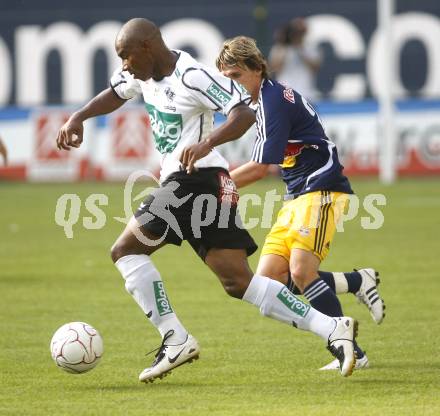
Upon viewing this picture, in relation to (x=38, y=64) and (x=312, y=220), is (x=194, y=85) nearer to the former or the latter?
(x=312, y=220)

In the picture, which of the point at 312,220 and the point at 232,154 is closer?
the point at 312,220

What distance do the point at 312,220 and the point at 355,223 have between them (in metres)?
10.2

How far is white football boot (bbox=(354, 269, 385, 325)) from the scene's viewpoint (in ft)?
26.8

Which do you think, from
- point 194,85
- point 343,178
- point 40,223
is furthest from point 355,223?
point 194,85

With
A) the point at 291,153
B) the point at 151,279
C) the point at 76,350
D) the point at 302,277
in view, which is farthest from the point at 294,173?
the point at 76,350

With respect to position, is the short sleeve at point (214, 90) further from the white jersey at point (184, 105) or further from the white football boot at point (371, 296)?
the white football boot at point (371, 296)

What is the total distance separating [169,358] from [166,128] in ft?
4.37

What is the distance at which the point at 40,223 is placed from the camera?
1775 cm

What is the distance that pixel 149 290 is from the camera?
7.05 meters

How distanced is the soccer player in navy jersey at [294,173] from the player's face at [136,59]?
676 mm

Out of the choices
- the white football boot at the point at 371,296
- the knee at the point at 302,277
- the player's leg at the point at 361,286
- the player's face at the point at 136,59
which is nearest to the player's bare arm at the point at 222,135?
the player's face at the point at 136,59

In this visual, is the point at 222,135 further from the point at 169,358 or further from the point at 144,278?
the point at 169,358

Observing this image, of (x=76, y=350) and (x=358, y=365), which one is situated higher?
(x=76, y=350)

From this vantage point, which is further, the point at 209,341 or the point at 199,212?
the point at 209,341
